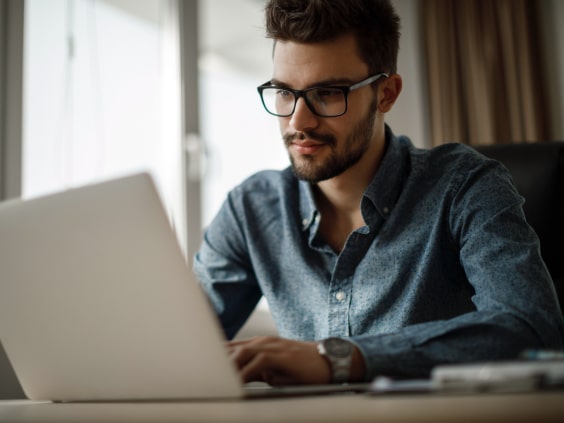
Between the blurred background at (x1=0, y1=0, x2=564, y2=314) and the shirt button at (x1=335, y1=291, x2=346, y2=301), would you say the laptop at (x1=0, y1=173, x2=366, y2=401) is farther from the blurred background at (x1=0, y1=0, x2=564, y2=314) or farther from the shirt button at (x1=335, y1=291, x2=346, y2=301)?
the blurred background at (x1=0, y1=0, x2=564, y2=314)

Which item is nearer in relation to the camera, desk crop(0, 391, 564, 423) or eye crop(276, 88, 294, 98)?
desk crop(0, 391, 564, 423)

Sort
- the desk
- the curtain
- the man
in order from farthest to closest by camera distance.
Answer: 1. the curtain
2. the man
3. the desk

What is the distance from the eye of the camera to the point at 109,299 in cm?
72

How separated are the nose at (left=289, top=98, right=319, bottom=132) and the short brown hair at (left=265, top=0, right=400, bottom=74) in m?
0.14

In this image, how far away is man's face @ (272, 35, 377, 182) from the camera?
4.50 ft

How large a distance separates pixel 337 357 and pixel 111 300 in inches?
10.6

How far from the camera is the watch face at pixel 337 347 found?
81 centimetres

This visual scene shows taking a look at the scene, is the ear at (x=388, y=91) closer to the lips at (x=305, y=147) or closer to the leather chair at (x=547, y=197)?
the lips at (x=305, y=147)

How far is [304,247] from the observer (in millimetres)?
1424

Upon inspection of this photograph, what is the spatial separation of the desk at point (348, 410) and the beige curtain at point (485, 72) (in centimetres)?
305

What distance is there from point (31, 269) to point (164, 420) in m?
0.31

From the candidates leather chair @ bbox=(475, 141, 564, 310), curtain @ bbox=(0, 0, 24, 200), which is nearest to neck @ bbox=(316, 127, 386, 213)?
leather chair @ bbox=(475, 141, 564, 310)

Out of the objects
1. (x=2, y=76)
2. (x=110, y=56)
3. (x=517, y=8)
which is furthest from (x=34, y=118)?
(x=517, y=8)

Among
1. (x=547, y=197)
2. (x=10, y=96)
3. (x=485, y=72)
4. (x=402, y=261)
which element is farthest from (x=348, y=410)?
(x=485, y=72)
